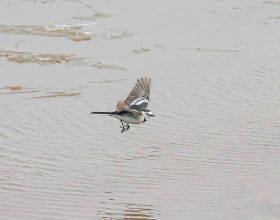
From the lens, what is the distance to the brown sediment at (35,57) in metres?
16.0

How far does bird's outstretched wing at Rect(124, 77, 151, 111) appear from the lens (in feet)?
34.9

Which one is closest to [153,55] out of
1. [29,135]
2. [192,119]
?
[192,119]

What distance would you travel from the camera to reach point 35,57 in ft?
53.3

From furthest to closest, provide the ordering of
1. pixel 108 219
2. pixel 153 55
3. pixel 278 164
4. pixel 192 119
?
pixel 153 55 < pixel 192 119 < pixel 278 164 < pixel 108 219

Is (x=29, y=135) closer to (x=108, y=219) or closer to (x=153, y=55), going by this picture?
(x=108, y=219)

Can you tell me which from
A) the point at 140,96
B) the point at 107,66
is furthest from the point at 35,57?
the point at 140,96

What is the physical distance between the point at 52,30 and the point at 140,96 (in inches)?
317

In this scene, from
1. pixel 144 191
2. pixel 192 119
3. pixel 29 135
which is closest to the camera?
pixel 144 191

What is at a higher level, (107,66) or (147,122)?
(107,66)

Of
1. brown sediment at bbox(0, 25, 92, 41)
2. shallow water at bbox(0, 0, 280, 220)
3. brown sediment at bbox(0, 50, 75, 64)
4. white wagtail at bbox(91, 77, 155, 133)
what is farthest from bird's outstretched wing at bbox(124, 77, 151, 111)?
brown sediment at bbox(0, 25, 92, 41)

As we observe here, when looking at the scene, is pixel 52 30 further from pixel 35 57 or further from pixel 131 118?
pixel 131 118

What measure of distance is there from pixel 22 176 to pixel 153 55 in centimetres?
718

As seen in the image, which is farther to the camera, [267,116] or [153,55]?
[153,55]

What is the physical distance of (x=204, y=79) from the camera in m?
15.2
